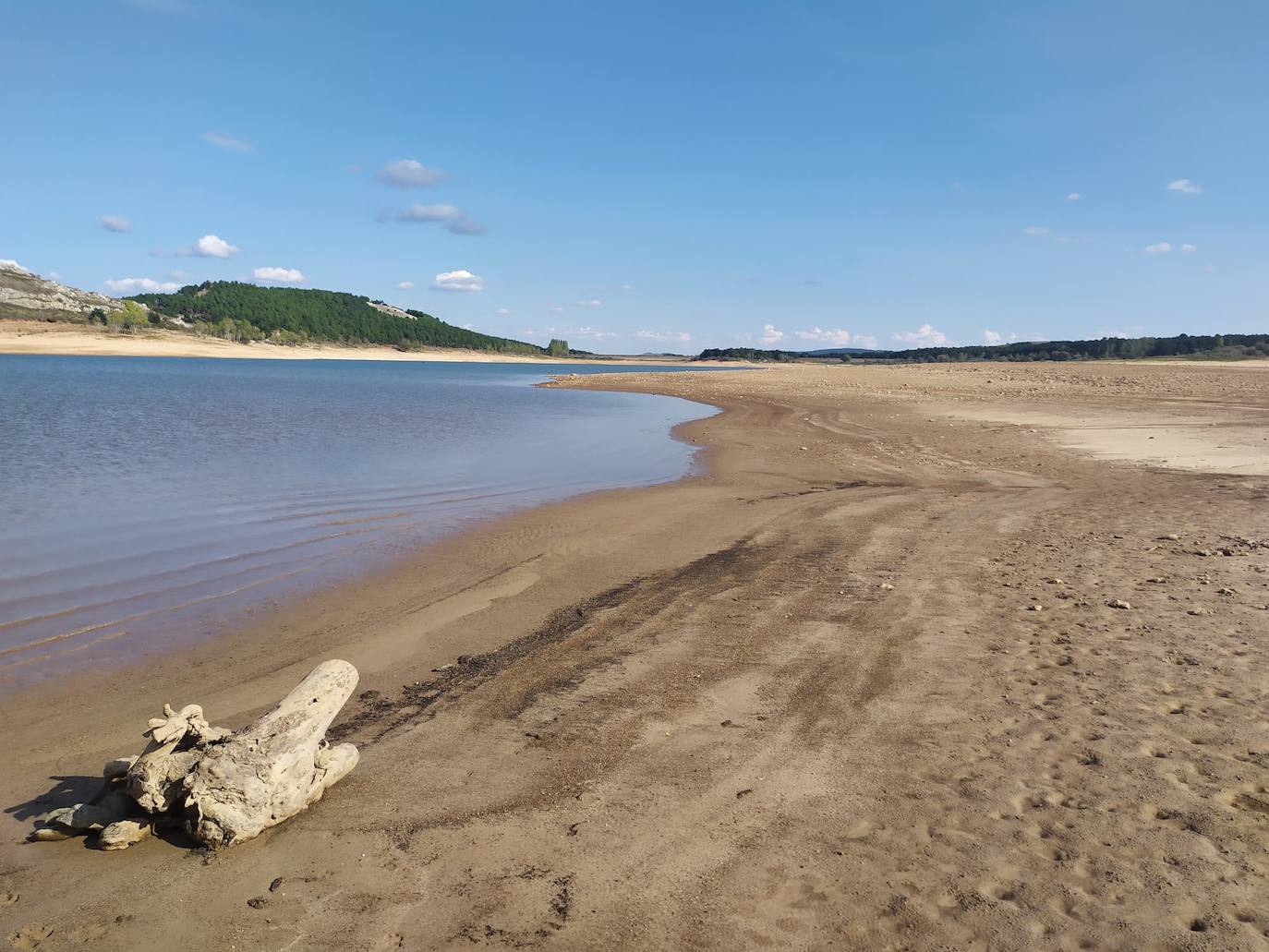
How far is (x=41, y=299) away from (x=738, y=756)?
177 metres

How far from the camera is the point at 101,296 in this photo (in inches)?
6467

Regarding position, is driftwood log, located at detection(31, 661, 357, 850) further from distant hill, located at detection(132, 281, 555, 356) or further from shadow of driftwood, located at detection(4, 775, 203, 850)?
distant hill, located at detection(132, 281, 555, 356)

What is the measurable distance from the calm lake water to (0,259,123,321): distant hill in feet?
366

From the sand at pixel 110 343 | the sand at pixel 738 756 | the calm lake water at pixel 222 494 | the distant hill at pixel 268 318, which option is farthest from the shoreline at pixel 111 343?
the sand at pixel 738 756

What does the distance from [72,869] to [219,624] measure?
160 inches

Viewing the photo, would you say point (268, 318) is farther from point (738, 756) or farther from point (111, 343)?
point (738, 756)

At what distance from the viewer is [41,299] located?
13812 centimetres

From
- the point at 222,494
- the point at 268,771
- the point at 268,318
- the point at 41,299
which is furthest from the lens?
the point at 268,318

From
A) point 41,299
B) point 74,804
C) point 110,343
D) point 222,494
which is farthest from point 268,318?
point 74,804

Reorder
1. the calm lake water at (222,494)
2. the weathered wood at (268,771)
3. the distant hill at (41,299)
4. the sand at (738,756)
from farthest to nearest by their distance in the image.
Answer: the distant hill at (41,299)
the calm lake water at (222,494)
the weathered wood at (268,771)
the sand at (738,756)

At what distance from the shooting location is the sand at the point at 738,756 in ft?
11.2

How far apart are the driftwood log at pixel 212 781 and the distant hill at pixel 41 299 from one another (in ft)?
466

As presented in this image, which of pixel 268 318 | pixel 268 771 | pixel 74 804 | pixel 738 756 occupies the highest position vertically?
pixel 268 318

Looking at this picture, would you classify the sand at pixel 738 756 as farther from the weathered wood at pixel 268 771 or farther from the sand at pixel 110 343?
the sand at pixel 110 343
